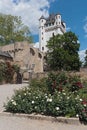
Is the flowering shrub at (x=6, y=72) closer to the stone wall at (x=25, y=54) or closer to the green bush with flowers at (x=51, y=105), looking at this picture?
the stone wall at (x=25, y=54)

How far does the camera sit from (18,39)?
55312 millimetres

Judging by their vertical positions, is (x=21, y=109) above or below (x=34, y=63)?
below

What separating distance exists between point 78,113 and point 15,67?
74.9ft

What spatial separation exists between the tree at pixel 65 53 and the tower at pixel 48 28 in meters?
43.5

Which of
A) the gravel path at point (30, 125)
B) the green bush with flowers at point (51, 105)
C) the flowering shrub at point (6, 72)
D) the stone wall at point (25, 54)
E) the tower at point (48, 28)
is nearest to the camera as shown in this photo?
the gravel path at point (30, 125)

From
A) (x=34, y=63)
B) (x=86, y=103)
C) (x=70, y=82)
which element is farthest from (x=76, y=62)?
(x=86, y=103)

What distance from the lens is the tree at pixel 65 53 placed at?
4831cm

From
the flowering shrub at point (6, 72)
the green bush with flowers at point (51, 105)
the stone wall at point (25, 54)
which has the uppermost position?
the stone wall at point (25, 54)

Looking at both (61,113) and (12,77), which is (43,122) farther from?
(12,77)

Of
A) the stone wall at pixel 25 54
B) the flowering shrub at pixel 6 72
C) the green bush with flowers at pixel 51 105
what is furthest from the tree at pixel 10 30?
the green bush with flowers at pixel 51 105

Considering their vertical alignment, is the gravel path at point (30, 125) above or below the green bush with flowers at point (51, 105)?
below

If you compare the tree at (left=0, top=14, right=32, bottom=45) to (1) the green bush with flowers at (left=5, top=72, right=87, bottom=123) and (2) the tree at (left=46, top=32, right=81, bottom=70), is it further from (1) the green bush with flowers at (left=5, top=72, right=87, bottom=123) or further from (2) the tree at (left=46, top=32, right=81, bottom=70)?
(1) the green bush with flowers at (left=5, top=72, right=87, bottom=123)

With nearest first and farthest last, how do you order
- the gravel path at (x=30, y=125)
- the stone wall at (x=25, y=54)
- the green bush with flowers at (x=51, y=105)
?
the gravel path at (x=30, y=125) → the green bush with flowers at (x=51, y=105) → the stone wall at (x=25, y=54)

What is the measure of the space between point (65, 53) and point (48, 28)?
52.6 meters
